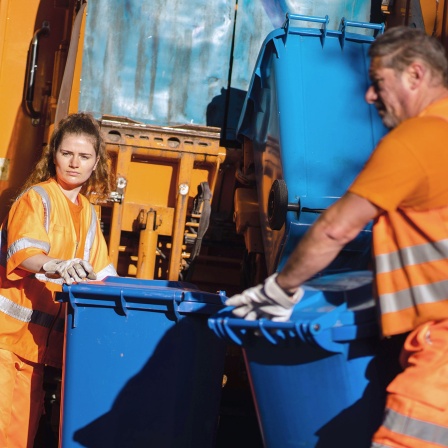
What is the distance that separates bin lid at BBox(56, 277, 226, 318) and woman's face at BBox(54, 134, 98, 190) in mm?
545

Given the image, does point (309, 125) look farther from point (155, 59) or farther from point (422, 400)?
point (422, 400)

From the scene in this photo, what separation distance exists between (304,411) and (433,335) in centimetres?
41

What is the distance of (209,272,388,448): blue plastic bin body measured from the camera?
88.0 inches

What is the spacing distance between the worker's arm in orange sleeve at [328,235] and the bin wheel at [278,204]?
3.76 feet

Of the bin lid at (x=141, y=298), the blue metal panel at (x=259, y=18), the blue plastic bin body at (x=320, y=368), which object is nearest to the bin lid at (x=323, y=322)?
the blue plastic bin body at (x=320, y=368)

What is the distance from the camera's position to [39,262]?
2998mm

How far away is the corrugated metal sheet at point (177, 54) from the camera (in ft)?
14.8

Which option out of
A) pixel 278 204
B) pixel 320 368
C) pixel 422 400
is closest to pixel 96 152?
pixel 278 204

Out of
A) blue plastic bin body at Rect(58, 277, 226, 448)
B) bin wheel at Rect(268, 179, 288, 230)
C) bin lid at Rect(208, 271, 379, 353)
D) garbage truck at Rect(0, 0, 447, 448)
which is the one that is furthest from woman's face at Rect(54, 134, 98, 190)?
bin lid at Rect(208, 271, 379, 353)

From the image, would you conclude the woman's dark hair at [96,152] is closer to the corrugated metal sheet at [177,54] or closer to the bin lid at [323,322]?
the corrugated metal sheet at [177,54]

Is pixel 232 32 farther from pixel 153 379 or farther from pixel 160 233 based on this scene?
pixel 153 379

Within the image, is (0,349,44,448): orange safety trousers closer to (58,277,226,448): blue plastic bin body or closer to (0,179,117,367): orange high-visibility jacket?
(0,179,117,367): orange high-visibility jacket

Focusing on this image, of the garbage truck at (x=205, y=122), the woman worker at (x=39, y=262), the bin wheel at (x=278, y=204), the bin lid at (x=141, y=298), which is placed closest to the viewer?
the bin lid at (x=141, y=298)

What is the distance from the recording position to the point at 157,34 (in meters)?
4.56
